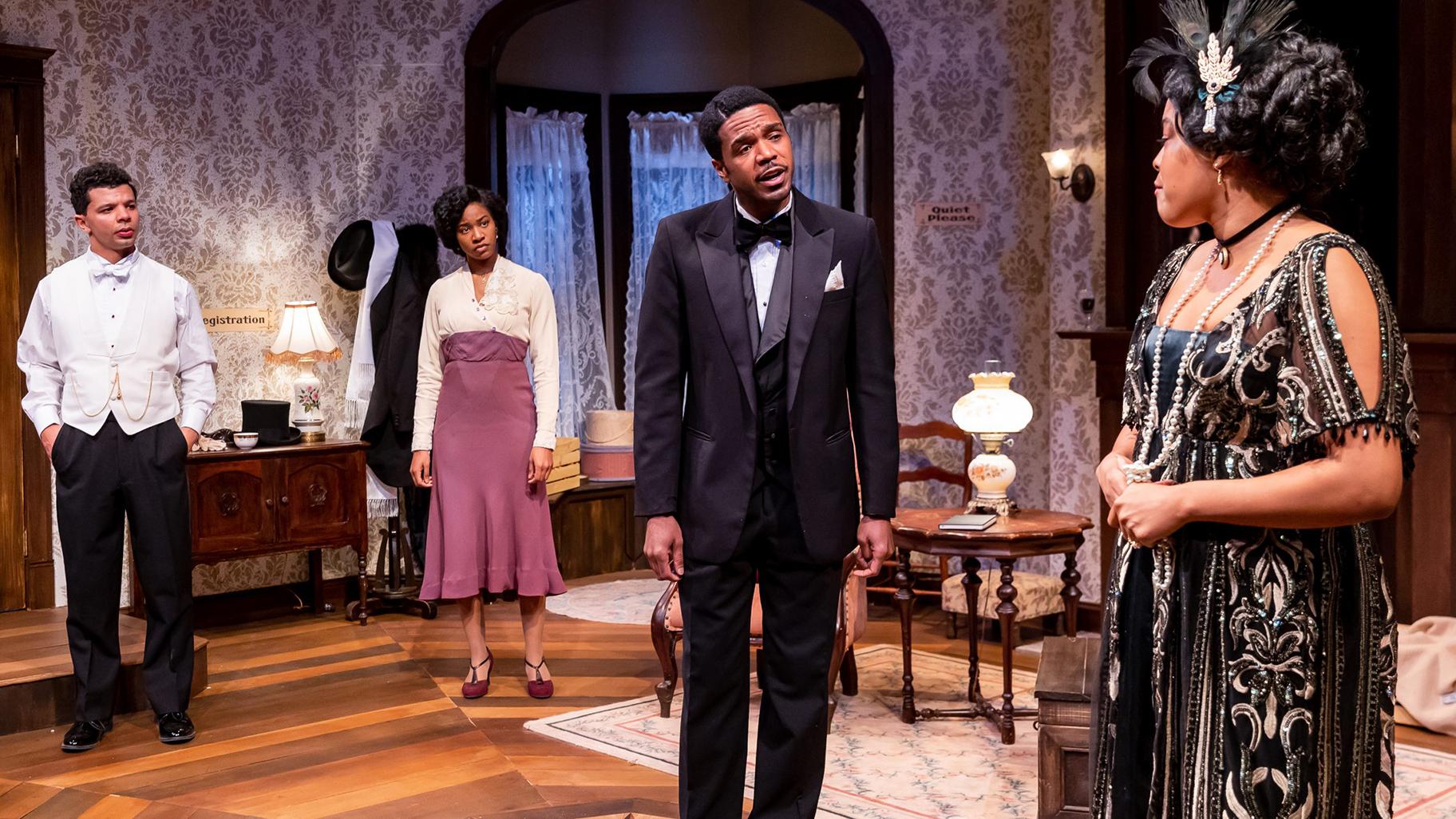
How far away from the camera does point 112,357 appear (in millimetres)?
3941

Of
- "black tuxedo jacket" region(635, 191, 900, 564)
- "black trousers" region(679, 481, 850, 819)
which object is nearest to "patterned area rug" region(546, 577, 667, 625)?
"black trousers" region(679, 481, 850, 819)

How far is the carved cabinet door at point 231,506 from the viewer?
548cm

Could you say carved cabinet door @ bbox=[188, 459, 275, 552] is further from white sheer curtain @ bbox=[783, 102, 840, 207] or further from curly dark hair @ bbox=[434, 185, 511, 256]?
white sheer curtain @ bbox=[783, 102, 840, 207]

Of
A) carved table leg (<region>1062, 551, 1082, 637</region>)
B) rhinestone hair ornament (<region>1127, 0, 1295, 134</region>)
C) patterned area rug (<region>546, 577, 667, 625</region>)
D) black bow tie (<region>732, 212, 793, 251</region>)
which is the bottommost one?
patterned area rug (<region>546, 577, 667, 625</region>)

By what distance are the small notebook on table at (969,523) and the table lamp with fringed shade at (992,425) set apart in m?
0.11

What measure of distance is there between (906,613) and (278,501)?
304 centimetres

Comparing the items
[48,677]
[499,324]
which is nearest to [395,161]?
[499,324]

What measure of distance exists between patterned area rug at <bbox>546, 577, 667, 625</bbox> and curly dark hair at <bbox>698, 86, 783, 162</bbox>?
3578 mm

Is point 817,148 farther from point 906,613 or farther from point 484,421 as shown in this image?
point 906,613

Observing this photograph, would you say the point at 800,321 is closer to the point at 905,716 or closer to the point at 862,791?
the point at 862,791

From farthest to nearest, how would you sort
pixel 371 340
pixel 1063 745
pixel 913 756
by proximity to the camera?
pixel 371 340 < pixel 913 756 < pixel 1063 745

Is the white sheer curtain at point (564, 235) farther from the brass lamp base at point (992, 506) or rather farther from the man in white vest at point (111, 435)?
the brass lamp base at point (992, 506)

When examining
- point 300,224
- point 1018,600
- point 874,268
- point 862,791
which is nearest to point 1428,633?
point 1018,600

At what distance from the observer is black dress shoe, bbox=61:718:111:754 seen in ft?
12.9
